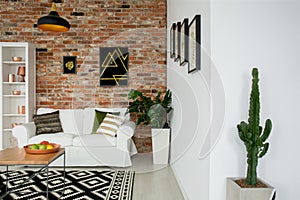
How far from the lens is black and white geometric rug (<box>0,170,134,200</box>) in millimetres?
3268

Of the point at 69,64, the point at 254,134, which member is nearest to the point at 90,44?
the point at 69,64

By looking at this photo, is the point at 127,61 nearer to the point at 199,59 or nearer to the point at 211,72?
the point at 199,59

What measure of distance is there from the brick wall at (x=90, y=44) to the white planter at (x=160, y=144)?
3.69ft

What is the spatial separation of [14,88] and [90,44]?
154cm

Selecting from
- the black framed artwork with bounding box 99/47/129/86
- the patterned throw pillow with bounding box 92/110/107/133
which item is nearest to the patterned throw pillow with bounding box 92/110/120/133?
the patterned throw pillow with bounding box 92/110/107/133

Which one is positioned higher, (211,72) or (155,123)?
(211,72)

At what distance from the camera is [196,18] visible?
2617 millimetres

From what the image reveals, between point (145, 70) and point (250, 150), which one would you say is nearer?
point (250, 150)

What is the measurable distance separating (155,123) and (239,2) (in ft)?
9.16

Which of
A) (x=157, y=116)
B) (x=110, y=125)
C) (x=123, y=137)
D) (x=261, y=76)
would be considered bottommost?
(x=123, y=137)

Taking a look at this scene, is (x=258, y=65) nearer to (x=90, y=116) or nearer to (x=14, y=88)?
(x=90, y=116)

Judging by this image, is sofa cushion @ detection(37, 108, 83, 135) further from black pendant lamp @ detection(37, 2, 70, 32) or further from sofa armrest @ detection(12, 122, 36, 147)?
black pendant lamp @ detection(37, 2, 70, 32)

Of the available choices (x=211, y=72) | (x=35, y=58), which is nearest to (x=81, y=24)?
(x=35, y=58)

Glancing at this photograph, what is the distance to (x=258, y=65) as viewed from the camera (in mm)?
2236
